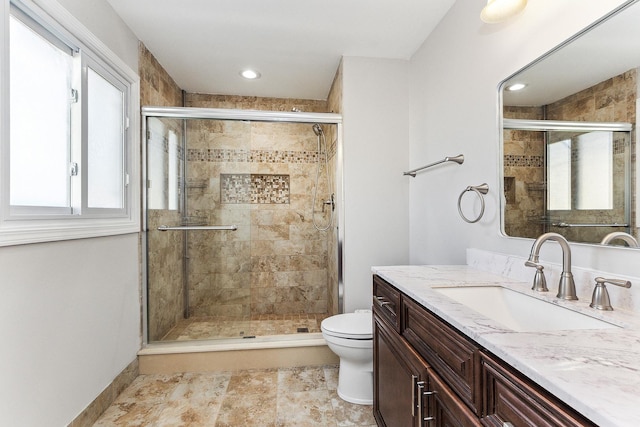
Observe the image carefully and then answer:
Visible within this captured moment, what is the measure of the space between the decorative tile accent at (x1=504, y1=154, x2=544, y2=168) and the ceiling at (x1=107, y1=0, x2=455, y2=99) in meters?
1.10

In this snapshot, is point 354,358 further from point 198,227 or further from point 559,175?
point 198,227

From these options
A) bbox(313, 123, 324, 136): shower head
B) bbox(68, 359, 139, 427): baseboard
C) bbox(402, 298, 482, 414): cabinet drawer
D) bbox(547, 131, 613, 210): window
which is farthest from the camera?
bbox(313, 123, 324, 136): shower head

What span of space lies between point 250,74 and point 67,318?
2.32m

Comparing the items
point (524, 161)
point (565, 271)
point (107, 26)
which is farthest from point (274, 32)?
point (565, 271)

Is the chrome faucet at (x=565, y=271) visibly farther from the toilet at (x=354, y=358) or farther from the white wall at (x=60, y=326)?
the white wall at (x=60, y=326)

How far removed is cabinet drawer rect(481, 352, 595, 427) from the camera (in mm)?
500

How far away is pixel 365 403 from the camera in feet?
6.01

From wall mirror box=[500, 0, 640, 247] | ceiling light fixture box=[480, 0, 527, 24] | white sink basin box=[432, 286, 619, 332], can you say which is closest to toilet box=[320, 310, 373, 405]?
white sink basin box=[432, 286, 619, 332]

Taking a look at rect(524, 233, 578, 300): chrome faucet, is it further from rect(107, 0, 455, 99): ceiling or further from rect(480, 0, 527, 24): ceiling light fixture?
rect(107, 0, 455, 99): ceiling

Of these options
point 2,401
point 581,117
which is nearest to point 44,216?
point 2,401

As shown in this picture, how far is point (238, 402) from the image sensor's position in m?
1.87

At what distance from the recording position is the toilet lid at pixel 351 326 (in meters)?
1.79

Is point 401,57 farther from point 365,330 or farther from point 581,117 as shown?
point 365,330

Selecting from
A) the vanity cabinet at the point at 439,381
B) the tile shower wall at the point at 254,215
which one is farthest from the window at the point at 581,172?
the tile shower wall at the point at 254,215
